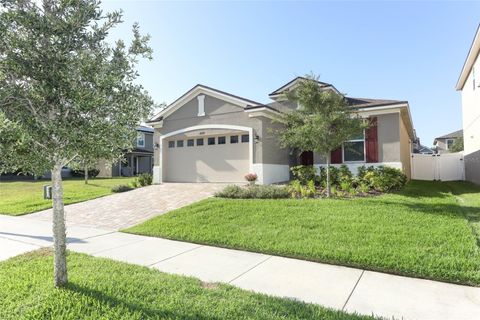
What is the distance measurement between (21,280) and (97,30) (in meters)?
3.86

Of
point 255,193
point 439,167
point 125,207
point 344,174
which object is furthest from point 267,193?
point 439,167

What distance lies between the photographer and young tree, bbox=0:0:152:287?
11.2ft

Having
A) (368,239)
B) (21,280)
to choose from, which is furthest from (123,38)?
(368,239)

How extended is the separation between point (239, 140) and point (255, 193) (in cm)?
564

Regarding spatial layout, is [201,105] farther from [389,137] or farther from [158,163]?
[389,137]

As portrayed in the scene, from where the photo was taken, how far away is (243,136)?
16359 mm

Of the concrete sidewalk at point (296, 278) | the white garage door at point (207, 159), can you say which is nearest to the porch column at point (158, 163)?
the white garage door at point (207, 159)

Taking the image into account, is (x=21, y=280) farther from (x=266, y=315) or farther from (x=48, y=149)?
(x=266, y=315)

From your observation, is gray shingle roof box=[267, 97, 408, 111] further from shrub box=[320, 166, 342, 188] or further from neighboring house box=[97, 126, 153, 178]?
neighboring house box=[97, 126, 153, 178]

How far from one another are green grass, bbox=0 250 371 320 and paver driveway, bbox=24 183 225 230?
14.4ft

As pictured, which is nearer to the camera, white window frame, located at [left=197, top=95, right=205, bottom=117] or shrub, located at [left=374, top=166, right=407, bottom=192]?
shrub, located at [left=374, top=166, right=407, bottom=192]

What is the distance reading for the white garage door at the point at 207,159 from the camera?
53.8ft

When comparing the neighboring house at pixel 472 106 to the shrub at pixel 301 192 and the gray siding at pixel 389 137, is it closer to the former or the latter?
the gray siding at pixel 389 137

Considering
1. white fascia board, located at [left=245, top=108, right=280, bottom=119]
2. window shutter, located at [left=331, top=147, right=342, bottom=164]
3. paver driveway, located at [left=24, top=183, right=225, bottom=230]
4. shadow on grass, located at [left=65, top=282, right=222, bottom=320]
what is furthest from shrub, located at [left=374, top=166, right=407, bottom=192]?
shadow on grass, located at [left=65, top=282, right=222, bottom=320]
